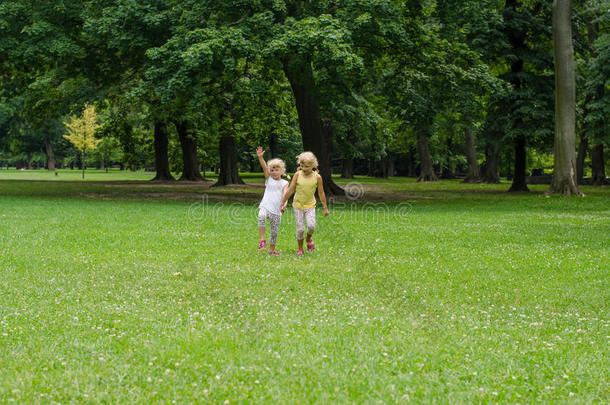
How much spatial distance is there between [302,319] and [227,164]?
3614cm

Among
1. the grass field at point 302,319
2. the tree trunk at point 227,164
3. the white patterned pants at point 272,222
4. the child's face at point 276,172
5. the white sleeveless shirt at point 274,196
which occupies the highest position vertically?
the tree trunk at point 227,164

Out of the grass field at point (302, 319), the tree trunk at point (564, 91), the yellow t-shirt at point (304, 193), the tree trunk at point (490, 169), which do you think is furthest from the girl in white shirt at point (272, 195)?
the tree trunk at point (490, 169)

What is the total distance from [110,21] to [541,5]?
2437 cm

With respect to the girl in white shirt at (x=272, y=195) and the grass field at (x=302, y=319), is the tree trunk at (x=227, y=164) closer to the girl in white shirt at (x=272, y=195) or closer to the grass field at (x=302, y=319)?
the grass field at (x=302, y=319)

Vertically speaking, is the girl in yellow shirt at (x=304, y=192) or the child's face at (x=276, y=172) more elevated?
the child's face at (x=276, y=172)

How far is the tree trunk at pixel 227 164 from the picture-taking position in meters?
41.7

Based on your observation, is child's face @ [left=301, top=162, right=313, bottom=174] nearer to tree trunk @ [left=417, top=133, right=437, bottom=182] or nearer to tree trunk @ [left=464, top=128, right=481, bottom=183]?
tree trunk @ [left=464, top=128, right=481, bottom=183]

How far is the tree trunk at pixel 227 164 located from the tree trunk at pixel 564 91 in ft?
73.2

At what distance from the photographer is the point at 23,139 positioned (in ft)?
303

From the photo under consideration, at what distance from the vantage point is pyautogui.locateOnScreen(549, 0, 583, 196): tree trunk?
2719cm

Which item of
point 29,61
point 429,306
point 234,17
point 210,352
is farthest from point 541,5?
point 210,352

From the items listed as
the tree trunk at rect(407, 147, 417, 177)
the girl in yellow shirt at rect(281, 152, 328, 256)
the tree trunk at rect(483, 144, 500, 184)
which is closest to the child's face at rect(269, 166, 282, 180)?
the girl in yellow shirt at rect(281, 152, 328, 256)

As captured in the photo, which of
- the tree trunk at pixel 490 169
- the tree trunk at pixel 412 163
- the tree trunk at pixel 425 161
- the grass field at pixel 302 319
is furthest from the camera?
the tree trunk at pixel 412 163

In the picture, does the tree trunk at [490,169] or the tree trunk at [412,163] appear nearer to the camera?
the tree trunk at [490,169]
